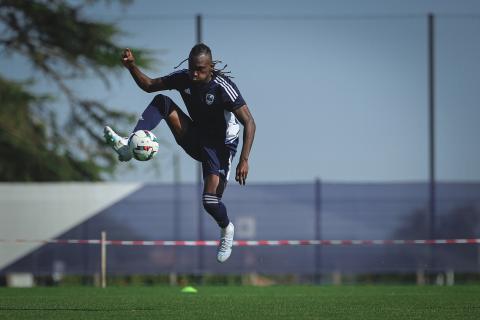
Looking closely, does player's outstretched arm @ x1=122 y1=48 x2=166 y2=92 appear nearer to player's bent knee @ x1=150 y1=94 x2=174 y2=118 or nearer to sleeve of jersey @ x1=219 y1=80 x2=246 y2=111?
player's bent knee @ x1=150 y1=94 x2=174 y2=118

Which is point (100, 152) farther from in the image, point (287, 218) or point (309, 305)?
point (309, 305)

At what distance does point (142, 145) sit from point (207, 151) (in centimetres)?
93

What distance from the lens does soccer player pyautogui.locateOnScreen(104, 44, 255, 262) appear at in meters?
9.06

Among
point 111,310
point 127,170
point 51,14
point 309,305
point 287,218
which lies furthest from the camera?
point 51,14

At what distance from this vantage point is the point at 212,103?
927 cm

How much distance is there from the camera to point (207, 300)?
34.0 ft

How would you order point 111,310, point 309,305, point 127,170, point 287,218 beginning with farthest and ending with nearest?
point 127,170, point 287,218, point 309,305, point 111,310

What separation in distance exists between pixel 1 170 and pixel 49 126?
166 centimetres

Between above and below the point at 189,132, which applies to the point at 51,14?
above

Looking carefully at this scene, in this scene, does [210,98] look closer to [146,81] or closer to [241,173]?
[146,81]

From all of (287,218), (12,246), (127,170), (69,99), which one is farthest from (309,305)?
(69,99)

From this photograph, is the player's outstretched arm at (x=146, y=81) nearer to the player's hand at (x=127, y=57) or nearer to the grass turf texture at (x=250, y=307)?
the player's hand at (x=127, y=57)

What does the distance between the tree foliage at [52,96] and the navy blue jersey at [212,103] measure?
1579cm

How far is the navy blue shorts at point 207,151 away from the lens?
9.48 m
